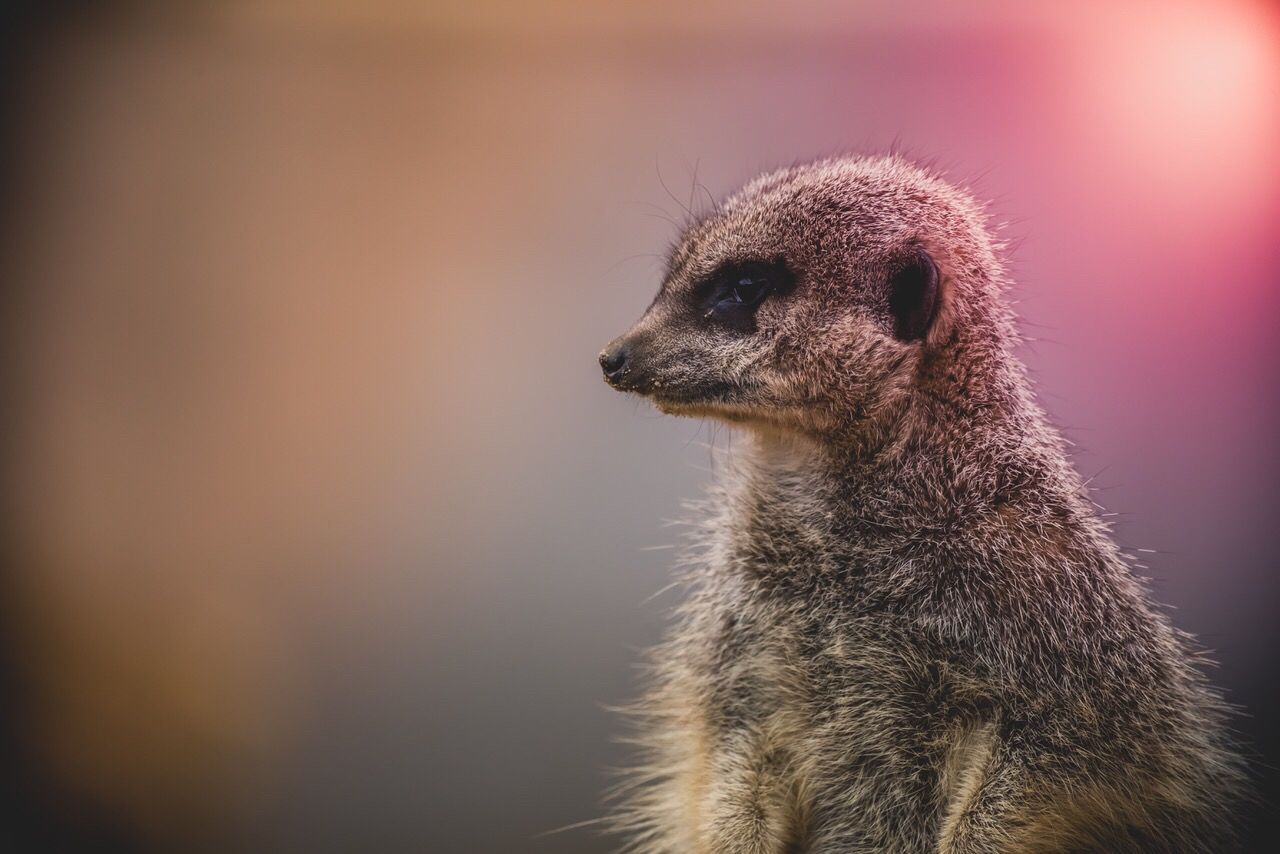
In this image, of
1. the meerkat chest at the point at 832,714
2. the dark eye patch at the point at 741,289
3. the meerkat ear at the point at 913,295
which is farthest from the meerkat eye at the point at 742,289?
the meerkat chest at the point at 832,714

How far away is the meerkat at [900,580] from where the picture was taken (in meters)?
0.88

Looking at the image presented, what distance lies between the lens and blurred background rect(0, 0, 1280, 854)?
141 cm

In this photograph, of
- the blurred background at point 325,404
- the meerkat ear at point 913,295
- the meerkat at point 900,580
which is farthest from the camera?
the blurred background at point 325,404

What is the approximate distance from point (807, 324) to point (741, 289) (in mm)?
94

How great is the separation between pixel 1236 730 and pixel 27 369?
1.78m

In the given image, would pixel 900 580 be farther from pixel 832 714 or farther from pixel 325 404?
pixel 325 404

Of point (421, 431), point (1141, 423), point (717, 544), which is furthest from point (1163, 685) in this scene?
point (421, 431)

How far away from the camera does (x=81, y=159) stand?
4.73 feet

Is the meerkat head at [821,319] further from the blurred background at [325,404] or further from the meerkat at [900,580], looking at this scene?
the blurred background at [325,404]

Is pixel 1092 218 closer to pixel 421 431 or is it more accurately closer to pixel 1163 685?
pixel 1163 685

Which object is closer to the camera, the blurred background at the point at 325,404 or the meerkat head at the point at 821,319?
the meerkat head at the point at 821,319

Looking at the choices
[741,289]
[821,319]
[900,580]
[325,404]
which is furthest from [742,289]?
[325,404]

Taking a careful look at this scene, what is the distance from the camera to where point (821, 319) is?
0.98 m

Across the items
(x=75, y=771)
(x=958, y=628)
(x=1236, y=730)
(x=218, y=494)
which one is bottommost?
(x=75, y=771)
